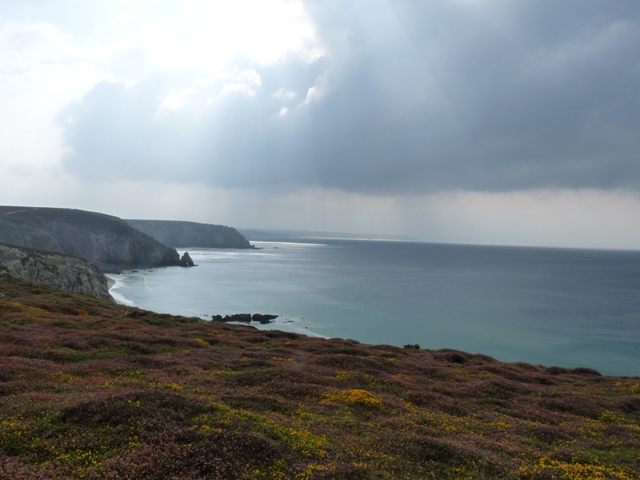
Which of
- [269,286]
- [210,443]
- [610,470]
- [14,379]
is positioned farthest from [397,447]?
[269,286]

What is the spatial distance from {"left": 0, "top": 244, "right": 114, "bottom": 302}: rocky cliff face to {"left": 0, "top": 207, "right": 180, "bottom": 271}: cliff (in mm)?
59823

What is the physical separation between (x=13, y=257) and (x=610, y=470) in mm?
93943

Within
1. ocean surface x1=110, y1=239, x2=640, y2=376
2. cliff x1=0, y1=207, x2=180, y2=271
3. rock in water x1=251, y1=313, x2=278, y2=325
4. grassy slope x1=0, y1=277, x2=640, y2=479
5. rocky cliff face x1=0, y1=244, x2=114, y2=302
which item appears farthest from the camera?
cliff x1=0, y1=207, x2=180, y2=271

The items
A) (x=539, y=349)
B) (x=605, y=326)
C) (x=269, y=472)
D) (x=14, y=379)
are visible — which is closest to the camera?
(x=269, y=472)

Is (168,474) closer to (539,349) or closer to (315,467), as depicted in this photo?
(315,467)

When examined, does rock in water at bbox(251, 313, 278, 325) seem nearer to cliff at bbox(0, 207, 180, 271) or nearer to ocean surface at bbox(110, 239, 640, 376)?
ocean surface at bbox(110, 239, 640, 376)

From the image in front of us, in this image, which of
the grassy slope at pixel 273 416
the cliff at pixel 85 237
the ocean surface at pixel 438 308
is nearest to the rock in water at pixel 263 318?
the ocean surface at pixel 438 308

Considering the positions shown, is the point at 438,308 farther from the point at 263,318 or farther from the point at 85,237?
the point at 85,237

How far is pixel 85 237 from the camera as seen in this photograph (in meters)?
160

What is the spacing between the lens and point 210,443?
11570 mm

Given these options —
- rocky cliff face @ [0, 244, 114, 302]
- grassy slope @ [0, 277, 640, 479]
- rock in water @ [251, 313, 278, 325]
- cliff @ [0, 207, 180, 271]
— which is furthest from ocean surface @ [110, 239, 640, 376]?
grassy slope @ [0, 277, 640, 479]

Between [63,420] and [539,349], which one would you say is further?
[539,349]

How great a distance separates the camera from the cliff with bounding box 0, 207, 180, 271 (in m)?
137

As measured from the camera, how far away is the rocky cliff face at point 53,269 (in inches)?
2931
